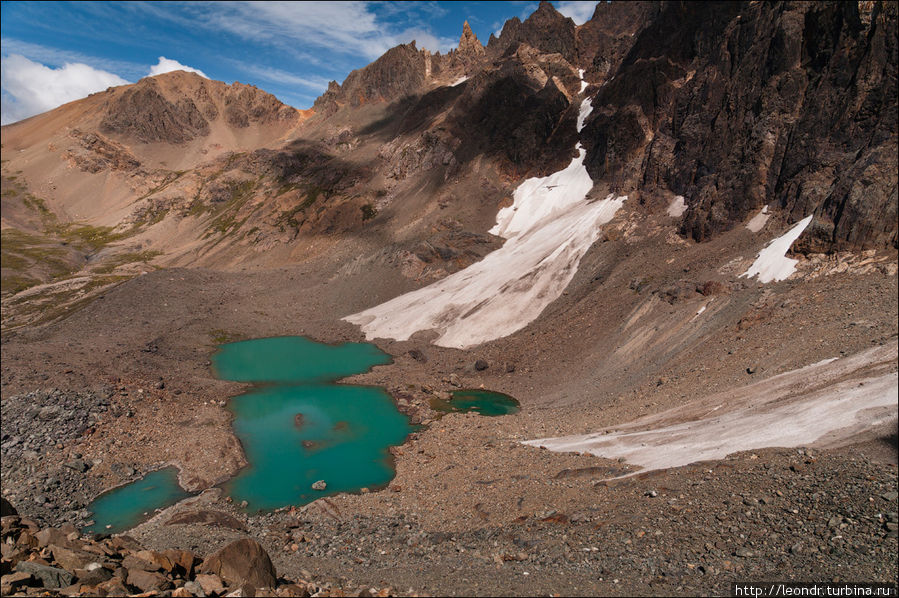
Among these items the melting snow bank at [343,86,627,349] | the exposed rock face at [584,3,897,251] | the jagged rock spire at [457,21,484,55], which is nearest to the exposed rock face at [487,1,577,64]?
the jagged rock spire at [457,21,484,55]

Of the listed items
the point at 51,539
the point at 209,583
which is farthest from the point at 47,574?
the point at 209,583

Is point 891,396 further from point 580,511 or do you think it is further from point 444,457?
point 444,457

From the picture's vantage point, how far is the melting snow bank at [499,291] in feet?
185

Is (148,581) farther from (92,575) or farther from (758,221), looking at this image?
(758,221)

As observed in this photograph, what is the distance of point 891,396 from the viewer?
1855 centimetres

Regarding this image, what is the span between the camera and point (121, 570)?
11.4m

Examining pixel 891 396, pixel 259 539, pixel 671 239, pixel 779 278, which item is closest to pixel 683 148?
pixel 671 239

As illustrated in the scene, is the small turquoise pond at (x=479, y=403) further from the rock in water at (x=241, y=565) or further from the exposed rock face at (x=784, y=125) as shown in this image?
the rock in water at (x=241, y=565)

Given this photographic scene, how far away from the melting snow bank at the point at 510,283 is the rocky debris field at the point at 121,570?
42795mm

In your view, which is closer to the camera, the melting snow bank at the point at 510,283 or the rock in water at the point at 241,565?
the rock in water at the point at 241,565

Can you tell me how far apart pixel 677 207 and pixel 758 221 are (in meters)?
12.4

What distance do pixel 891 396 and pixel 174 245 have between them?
131 m

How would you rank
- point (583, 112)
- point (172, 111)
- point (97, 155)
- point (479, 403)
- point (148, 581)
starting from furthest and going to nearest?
1. point (172, 111)
2. point (97, 155)
3. point (583, 112)
4. point (479, 403)
5. point (148, 581)

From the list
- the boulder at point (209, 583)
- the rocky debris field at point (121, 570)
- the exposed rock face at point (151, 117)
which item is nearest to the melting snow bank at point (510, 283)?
the rocky debris field at point (121, 570)
